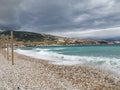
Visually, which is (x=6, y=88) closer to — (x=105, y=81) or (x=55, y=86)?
(x=55, y=86)

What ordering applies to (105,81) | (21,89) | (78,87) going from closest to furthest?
(21,89) < (78,87) < (105,81)

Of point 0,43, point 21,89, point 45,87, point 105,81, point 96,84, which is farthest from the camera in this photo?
point 0,43

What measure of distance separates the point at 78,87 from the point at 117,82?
8.72 ft

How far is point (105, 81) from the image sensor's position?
13172 mm

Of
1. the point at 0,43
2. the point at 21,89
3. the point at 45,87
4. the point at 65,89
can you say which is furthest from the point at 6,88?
the point at 0,43

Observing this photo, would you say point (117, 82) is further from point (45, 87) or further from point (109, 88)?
point (45, 87)

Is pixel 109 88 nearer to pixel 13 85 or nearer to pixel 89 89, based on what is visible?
pixel 89 89

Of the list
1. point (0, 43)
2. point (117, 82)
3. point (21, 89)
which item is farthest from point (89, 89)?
point (0, 43)

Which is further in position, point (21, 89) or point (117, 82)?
point (117, 82)

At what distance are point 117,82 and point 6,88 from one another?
244 inches

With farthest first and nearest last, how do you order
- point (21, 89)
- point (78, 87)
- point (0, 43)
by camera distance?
point (0, 43)
point (78, 87)
point (21, 89)

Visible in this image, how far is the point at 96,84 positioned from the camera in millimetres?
12125

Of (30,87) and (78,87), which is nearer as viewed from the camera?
(30,87)

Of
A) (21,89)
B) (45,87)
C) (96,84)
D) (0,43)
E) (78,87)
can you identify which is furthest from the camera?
(0,43)
